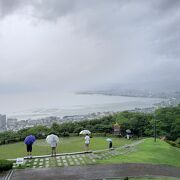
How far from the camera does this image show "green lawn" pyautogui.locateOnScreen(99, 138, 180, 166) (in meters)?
23.7

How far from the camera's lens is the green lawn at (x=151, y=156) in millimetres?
23688

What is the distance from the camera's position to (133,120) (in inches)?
1757

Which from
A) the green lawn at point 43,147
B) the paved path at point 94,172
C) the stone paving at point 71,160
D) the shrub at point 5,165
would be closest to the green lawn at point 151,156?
the stone paving at point 71,160

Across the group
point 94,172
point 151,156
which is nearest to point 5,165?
point 94,172

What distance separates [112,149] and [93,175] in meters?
8.91

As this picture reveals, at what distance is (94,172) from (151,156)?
22.3ft

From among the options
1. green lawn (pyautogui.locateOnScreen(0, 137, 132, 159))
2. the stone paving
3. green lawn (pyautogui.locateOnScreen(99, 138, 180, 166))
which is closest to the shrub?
the stone paving

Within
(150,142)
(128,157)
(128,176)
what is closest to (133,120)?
(150,142)

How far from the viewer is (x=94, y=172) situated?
20.3m

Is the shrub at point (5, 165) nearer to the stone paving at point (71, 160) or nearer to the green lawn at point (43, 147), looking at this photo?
the stone paving at point (71, 160)

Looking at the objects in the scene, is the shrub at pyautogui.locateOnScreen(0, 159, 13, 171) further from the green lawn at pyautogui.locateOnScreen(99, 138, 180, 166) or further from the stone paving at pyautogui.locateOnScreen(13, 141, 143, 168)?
the green lawn at pyautogui.locateOnScreen(99, 138, 180, 166)

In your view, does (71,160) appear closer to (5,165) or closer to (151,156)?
(5,165)

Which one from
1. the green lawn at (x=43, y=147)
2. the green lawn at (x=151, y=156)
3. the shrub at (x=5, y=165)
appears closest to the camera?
the shrub at (x=5, y=165)

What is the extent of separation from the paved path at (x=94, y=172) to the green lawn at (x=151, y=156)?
1.60 meters
